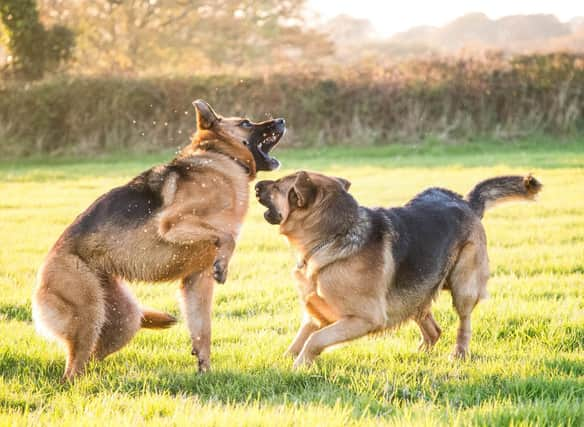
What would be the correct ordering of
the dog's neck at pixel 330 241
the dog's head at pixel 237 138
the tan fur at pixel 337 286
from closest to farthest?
the tan fur at pixel 337 286
the dog's neck at pixel 330 241
the dog's head at pixel 237 138

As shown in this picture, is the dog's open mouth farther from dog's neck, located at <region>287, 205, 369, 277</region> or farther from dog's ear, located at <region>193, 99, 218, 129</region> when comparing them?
dog's neck, located at <region>287, 205, 369, 277</region>

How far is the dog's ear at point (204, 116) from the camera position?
635 cm

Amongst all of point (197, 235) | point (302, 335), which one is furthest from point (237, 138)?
point (302, 335)

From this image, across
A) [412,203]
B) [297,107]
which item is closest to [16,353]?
[412,203]

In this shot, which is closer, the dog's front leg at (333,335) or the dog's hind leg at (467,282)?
the dog's front leg at (333,335)

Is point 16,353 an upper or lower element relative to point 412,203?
lower

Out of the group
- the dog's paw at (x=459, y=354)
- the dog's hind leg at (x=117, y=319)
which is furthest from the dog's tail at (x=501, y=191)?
the dog's hind leg at (x=117, y=319)

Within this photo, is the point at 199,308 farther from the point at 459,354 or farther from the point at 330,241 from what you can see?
the point at 459,354

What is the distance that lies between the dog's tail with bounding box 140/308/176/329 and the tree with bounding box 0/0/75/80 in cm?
2379

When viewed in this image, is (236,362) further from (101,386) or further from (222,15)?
(222,15)

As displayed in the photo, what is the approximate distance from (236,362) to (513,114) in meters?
21.4

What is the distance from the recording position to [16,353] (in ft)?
18.6

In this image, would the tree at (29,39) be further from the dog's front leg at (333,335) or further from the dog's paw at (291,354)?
the dog's front leg at (333,335)

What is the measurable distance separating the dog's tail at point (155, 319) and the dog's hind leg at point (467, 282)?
236 centimetres
